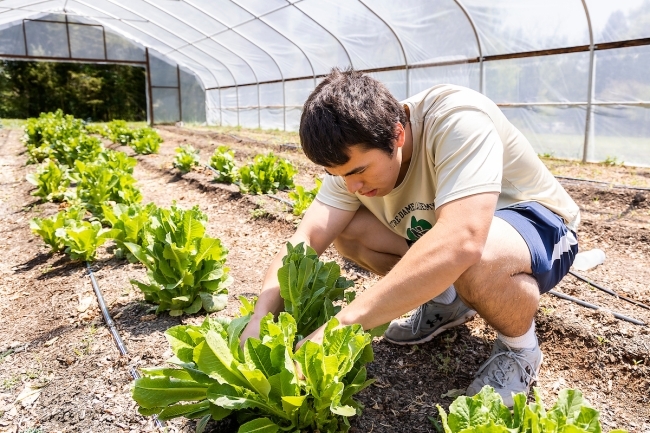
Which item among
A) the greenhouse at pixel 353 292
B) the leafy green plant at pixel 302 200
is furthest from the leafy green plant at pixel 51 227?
the leafy green plant at pixel 302 200

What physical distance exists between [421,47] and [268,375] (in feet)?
31.0

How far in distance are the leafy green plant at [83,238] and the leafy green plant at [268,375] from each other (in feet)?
7.65

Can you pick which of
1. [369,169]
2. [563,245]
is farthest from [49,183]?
[563,245]

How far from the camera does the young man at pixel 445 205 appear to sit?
5.62 ft

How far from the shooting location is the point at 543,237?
2.13 m

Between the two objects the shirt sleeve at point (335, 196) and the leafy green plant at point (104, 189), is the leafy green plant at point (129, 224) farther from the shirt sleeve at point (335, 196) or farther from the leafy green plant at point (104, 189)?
the shirt sleeve at point (335, 196)

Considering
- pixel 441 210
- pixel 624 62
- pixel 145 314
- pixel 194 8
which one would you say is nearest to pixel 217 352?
pixel 441 210

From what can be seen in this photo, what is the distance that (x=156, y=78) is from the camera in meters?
21.4

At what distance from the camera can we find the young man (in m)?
1.71

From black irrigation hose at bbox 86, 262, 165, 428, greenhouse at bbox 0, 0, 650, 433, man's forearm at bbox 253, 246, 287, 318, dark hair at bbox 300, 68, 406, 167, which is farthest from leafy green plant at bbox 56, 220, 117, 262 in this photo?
dark hair at bbox 300, 68, 406, 167

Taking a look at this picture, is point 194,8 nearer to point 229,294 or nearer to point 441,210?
point 229,294

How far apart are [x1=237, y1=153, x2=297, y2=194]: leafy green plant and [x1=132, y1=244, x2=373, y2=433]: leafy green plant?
4160mm

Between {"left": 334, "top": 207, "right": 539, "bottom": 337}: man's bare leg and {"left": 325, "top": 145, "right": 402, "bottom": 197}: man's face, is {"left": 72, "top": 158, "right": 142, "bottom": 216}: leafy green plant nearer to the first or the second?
{"left": 325, "top": 145, "right": 402, "bottom": 197}: man's face

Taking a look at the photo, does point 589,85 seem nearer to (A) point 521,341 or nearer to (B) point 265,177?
(B) point 265,177
